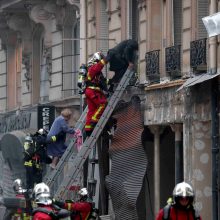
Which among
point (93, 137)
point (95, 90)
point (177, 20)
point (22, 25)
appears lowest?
point (93, 137)

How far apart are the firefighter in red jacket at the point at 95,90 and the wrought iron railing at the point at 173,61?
1536 millimetres

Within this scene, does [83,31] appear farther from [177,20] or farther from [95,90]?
[177,20]

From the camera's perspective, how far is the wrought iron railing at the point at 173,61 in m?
25.5

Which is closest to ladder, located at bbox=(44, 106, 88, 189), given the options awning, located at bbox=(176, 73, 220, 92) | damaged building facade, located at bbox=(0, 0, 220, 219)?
damaged building facade, located at bbox=(0, 0, 220, 219)

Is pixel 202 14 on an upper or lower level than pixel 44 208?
upper

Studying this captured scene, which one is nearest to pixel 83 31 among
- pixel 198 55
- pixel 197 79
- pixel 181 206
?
pixel 198 55

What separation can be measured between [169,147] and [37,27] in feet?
38.7

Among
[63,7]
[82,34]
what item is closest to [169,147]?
[82,34]

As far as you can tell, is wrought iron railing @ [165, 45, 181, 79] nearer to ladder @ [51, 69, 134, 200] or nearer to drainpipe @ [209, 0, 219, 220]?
ladder @ [51, 69, 134, 200]

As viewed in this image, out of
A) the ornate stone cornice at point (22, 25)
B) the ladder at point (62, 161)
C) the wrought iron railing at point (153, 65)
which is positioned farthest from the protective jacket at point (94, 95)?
the ornate stone cornice at point (22, 25)

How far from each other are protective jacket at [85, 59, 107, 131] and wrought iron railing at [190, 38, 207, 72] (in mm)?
2833

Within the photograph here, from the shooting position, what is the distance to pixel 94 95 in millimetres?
26953

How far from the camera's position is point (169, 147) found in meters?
28.2

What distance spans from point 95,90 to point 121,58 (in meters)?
0.99
